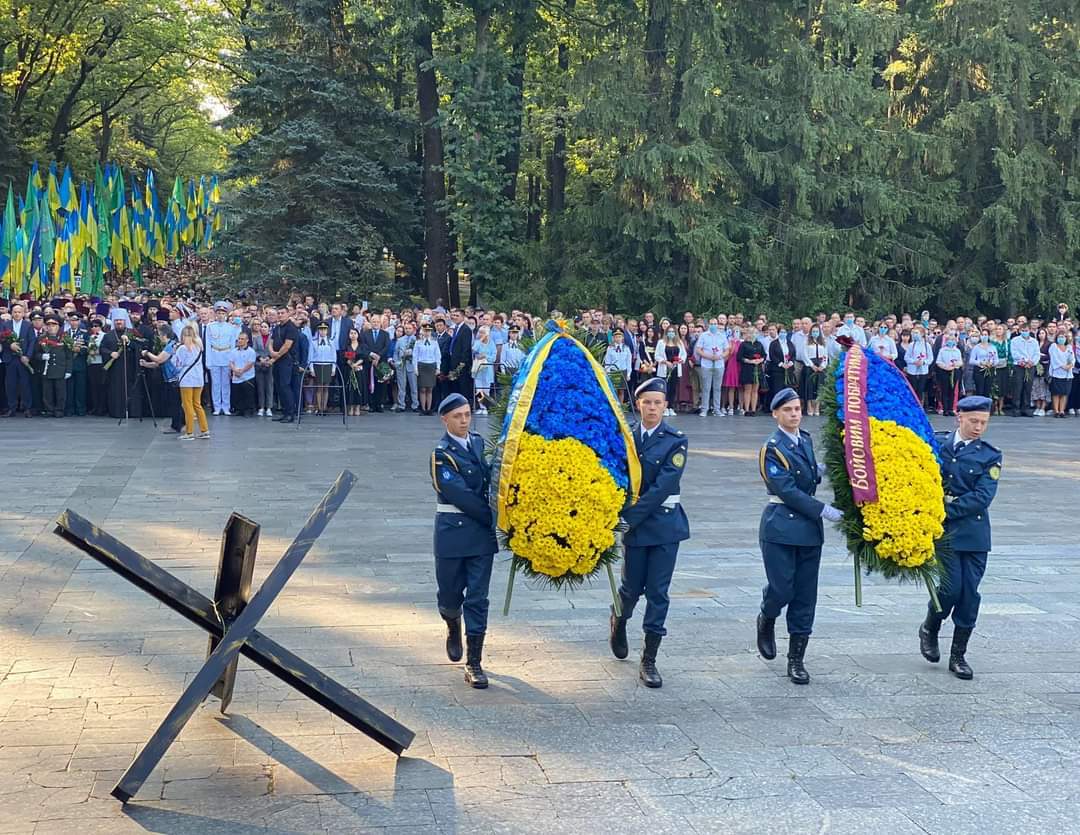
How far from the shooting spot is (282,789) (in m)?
5.32

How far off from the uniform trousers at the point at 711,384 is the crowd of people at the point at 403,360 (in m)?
0.03

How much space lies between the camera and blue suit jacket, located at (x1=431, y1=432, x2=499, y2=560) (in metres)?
6.89

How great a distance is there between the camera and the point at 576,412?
6945 mm

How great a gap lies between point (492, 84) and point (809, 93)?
25.5 ft

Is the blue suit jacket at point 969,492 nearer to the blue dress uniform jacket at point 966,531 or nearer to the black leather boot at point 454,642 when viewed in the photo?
the blue dress uniform jacket at point 966,531

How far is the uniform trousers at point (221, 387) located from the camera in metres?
20.4

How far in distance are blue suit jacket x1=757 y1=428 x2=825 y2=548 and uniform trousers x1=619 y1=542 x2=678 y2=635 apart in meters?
0.63

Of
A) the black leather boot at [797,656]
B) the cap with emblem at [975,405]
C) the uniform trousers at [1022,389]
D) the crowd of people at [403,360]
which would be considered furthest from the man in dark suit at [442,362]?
the black leather boot at [797,656]

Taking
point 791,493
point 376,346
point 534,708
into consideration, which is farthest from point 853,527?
point 376,346

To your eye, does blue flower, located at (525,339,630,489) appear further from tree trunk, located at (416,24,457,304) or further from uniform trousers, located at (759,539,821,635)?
tree trunk, located at (416,24,457,304)

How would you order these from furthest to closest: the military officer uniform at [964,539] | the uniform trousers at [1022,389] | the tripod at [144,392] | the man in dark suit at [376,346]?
the uniform trousers at [1022,389]
the man in dark suit at [376,346]
the tripod at [144,392]
the military officer uniform at [964,539]

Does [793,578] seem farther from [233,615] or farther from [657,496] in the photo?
[233,615]

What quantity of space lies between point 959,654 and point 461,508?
3176 millimetres

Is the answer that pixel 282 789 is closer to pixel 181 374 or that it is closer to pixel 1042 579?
pixel 1042 579
